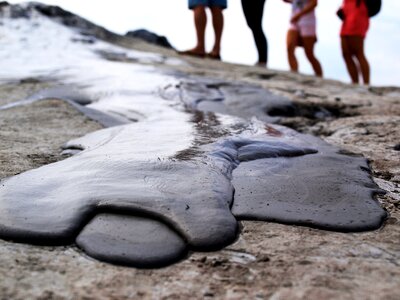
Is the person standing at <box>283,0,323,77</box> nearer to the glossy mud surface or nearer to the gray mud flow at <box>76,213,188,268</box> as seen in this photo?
the glossy mud surface

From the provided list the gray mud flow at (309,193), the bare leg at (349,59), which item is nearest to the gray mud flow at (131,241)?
the gray mud flow at (309,193)

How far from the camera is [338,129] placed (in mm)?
2295

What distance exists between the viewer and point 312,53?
15.6 feet

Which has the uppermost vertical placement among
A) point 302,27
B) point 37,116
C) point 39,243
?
point 302,27

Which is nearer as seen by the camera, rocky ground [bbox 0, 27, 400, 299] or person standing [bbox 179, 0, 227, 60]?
rocky ground [bbox 0, 27, 400, 299]

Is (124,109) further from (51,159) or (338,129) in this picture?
(338,129)

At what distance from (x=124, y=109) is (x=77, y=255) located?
65.4 inches

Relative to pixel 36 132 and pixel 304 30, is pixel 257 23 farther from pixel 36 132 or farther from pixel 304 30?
pixel 36 132

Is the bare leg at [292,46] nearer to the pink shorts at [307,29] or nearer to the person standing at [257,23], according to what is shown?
the pink shorts at [307,29]

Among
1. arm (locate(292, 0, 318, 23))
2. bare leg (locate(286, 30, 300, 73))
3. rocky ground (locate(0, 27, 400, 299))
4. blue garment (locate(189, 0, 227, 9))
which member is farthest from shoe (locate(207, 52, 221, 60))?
rocky ground (locate(0, 27, 400, 299))

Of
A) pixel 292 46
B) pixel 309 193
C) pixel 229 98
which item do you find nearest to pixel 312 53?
pixel 292 46

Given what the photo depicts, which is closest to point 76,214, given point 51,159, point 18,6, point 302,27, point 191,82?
point 51,159

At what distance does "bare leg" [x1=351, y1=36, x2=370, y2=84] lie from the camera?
4.43 m

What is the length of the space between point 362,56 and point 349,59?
16 centimetres
